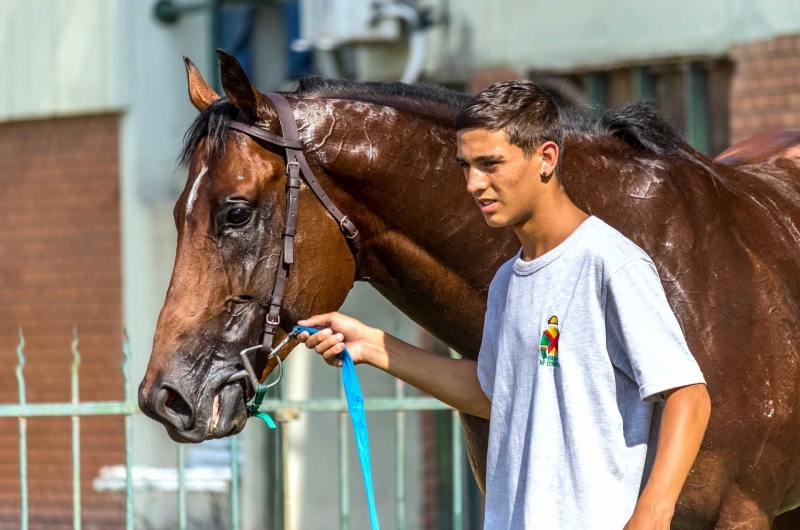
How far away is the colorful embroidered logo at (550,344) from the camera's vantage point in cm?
221

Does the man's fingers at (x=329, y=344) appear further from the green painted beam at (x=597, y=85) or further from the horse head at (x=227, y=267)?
the green painted beam at (x=597, y=85)

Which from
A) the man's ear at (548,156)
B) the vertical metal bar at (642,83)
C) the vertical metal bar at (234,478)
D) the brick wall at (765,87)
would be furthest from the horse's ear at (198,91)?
the vertical metal bar at (642,83)

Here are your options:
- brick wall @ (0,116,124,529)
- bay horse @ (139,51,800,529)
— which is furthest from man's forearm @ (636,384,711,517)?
brick wall @ (0,116,124,529)

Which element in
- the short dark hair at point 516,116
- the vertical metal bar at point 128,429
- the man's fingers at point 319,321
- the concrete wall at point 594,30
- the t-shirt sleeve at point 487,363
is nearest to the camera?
the short dark hair at point 516,116

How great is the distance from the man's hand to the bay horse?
133mm

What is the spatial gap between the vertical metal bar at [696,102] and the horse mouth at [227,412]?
13.8 feet

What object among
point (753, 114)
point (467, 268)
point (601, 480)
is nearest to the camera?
point (601, 480)

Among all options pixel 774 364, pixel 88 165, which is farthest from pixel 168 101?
pixel 774 364

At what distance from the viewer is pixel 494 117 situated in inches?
87.7

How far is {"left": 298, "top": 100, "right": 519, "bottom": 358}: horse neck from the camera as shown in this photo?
2.94 meters

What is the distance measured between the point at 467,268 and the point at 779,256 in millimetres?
857

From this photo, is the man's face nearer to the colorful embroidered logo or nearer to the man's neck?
the man's neck

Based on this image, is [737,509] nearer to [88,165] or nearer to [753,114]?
[753,114]

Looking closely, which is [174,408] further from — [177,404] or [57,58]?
[57,58]
